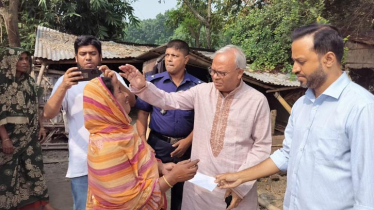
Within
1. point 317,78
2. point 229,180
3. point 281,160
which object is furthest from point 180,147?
point 317,78

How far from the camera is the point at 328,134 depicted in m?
1.58

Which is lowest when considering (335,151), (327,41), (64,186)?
(64,186)

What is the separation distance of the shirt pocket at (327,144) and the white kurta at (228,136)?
803mm

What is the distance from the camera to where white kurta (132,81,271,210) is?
247 cm

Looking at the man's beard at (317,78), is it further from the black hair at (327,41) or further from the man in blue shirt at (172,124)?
the man in blue shirt at (172,124)

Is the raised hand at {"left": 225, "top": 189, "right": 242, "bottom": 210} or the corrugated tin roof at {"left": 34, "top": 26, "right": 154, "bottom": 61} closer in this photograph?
the raised hand at {"left": 225, "top": 189, "right": 242, "bottom": 210}

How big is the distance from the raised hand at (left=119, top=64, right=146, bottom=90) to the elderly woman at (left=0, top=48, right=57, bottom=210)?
2.01 meters

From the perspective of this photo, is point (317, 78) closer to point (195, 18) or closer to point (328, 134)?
point (328, 134)

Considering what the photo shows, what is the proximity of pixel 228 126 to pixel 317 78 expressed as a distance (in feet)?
3.16

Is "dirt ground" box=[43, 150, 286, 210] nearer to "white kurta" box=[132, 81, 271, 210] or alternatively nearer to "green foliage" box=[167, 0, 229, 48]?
"white kurta" box=[132, 81, 271, 210]

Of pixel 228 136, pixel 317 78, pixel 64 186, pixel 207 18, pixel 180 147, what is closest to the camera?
pixel 317 78

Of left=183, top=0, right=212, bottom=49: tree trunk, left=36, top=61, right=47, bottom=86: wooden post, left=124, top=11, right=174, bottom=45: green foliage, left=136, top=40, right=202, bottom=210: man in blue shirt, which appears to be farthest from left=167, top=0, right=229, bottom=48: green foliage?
left=124, top=11, right=174, bottom=45: green foliage

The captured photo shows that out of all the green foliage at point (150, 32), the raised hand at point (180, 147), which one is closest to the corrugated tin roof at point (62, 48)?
the raised hand at point (180, 147)

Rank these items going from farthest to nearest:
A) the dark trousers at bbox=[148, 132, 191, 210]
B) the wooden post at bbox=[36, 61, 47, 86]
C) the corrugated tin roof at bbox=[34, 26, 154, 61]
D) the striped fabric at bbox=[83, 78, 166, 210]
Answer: the corrugated tin roof at bbox=[34, 26, 154, 61] → the wooden post at bbox=[36, 61, 47, 86] → the dark trousers at bbox=[148, 132, 191, 210] → the striped fabric at bbox=[83, 78, 166, 210]
